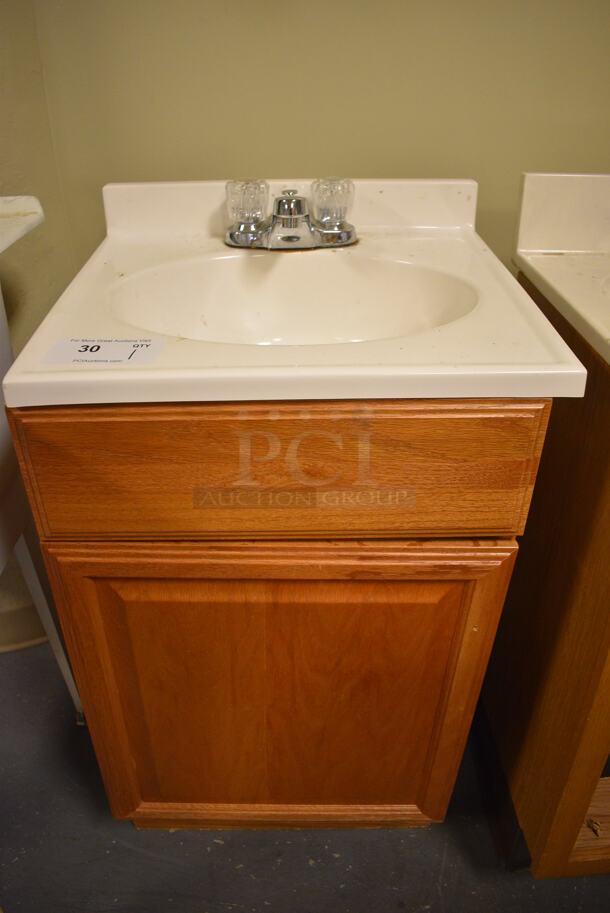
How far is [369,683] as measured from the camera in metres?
0.75

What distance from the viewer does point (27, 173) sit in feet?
2.89

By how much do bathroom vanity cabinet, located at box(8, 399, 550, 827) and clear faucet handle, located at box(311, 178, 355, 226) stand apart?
38cm

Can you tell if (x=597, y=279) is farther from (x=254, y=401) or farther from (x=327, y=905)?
(x=327, y=905)

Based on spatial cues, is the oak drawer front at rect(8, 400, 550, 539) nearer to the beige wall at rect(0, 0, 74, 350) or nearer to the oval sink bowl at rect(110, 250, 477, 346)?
the oval sink bowl at rect(110, 250, 477, 346)

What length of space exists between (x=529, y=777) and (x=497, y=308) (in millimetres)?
607

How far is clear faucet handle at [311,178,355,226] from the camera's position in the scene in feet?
2.72

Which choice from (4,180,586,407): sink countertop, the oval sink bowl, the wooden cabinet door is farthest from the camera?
the oval sink bowl

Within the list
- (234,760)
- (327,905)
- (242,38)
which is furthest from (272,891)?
(242,38)

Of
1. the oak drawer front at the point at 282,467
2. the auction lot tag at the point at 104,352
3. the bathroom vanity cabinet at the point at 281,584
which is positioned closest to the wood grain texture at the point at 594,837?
the bathroom vanity cabinet at the point at 281,584

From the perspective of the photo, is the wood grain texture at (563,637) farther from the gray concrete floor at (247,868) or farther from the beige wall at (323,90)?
the beige wall at (323,90)

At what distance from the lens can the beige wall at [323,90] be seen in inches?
33.6

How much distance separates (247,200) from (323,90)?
21 cm

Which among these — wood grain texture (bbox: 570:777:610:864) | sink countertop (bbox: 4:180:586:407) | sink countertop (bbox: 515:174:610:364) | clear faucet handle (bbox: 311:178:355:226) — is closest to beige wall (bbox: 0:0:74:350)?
sink countertop (bbox: 4:180:586:407)

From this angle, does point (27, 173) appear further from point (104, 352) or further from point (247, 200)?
point (104, 352)
